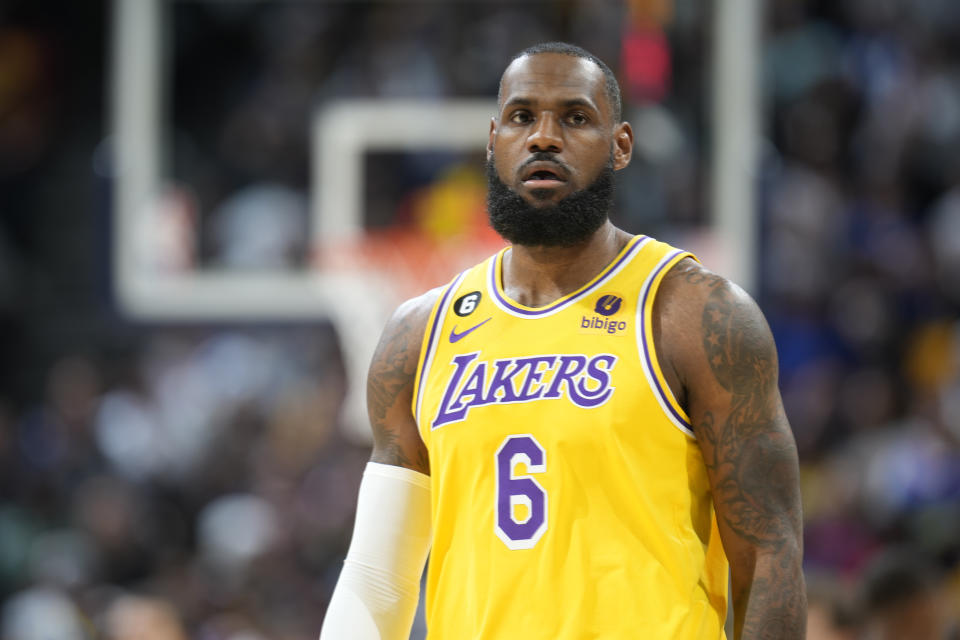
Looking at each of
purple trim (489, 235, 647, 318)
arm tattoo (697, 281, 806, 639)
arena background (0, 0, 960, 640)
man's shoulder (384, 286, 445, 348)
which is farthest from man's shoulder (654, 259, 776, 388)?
arena background (0, 0, 960, 640)

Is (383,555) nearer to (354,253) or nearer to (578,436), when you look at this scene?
(578,436)

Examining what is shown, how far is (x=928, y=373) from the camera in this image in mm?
9586

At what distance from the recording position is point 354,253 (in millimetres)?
8938

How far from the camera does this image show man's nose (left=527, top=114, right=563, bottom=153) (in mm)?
3307

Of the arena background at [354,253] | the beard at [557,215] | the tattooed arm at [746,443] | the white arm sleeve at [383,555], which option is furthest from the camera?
the arena background at [354,253]

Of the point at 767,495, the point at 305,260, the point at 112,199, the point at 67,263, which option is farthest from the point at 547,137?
the point at 67,263

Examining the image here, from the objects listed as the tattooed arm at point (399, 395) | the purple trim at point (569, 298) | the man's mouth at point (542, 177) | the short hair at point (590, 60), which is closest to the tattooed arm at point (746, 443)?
the purple trim at point (569, 298)

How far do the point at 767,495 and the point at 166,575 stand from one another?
646 cm

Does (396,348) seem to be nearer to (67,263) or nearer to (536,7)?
(536,7)

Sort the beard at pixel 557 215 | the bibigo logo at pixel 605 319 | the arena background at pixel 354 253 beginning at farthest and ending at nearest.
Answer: the arena background at pixel 354 253 < the beard at pixel 557 215 < the bibigo logo at pixel 605 319

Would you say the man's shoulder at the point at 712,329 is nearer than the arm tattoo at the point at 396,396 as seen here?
Yes

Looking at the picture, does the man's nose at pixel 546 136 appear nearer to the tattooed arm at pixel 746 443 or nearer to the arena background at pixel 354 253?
the tattooed arm at pixel 746 443

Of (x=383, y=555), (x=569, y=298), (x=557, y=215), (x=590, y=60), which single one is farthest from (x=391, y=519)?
(x=590, y=60)

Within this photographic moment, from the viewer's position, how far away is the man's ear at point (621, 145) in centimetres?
345
